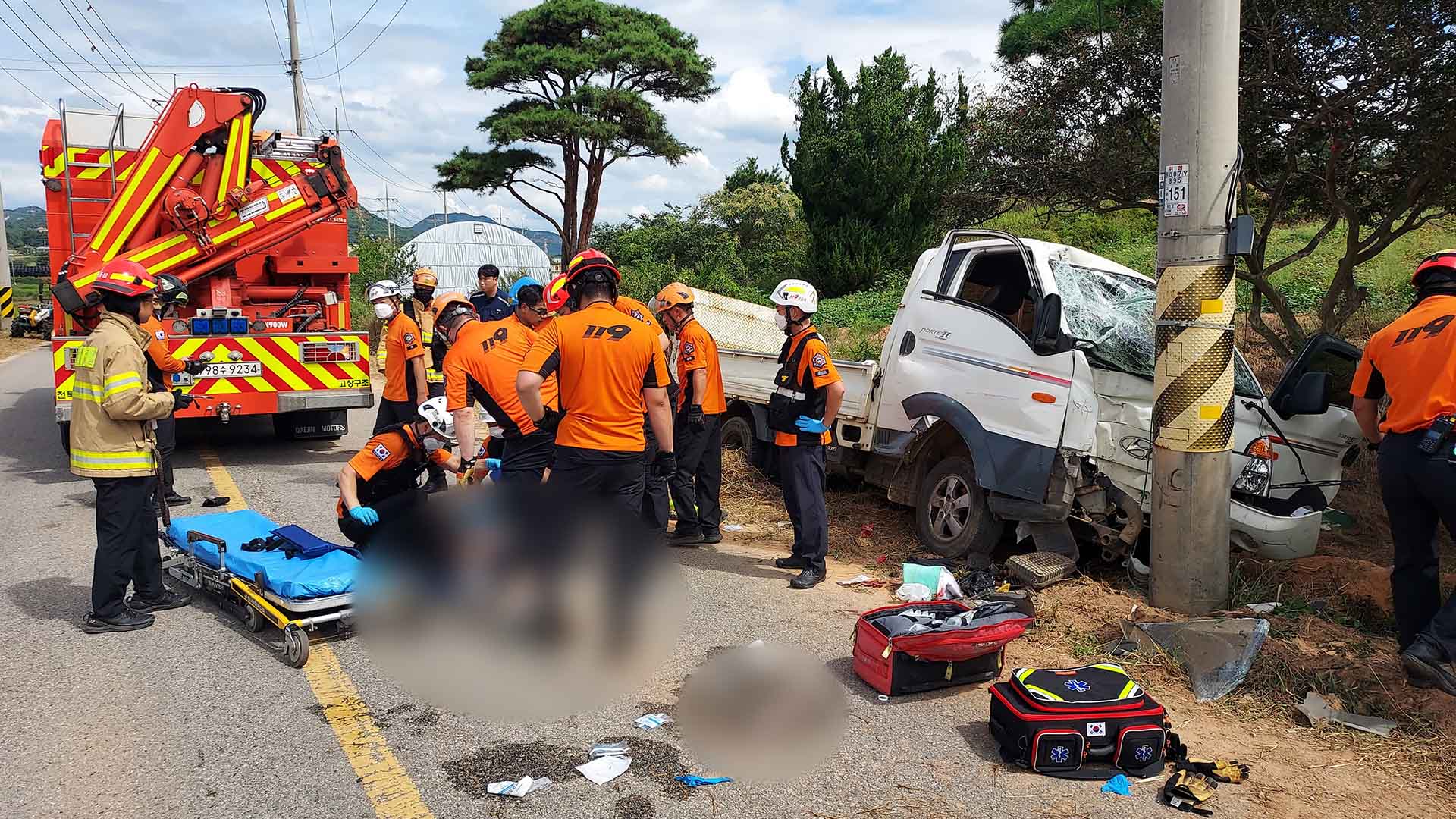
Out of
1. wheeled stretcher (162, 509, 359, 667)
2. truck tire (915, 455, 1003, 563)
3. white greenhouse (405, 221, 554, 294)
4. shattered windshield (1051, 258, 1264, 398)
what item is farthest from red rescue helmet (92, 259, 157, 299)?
white greenhouse (405, 221, 554, 294)

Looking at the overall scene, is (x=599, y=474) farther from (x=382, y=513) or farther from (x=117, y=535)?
(x=117, y=535)

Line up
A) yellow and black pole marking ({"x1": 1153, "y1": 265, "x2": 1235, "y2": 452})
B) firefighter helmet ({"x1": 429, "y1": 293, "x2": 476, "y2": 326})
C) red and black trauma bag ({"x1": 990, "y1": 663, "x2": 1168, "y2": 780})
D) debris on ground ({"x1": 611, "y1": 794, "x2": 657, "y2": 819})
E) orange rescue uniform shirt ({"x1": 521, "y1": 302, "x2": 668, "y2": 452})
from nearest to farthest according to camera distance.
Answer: debris on ground ({"x1": 611, "y1": 794, "x2": 657, "y2": 819}) → red and black trauma bag ({"x1": 990, "y1": 663, "x2": 1168, "y2": 780}) → orange rescue uniform shirt ({"x1": 521, "y1": 302, "x2": 668, "y2": 452}) → yellow and black pole marking ({"x1": 1153, "y1": 265, "x2": 1235, "y2": 452}) → firefighter helmet ({"x1": 429, "y1": 293, "x2": 476, "y2": 326})

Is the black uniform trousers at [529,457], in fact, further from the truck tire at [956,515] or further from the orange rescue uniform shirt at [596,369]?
the truck tire at [956,515]

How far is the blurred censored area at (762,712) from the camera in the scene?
3.82 meters

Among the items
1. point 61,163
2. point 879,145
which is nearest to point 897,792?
point 61,163

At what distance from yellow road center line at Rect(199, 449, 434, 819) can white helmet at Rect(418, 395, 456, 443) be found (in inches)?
47.4

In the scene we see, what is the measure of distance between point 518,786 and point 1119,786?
7.32 ft

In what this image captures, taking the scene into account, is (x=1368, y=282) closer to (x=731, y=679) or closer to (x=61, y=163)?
(x=731, y=679)

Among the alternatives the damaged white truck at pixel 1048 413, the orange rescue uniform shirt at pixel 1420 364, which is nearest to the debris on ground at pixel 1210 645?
the damaged white truck at pixel 1048 413

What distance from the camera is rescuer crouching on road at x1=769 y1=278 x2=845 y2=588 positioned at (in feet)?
20.2

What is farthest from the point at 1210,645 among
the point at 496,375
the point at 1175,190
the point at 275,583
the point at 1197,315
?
the point at 275,583

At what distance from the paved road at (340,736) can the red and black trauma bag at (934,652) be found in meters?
0.09

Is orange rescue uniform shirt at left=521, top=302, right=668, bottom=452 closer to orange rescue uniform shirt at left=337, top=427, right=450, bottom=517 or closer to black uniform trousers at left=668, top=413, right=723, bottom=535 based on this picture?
orange rescue uniform shirt at left=337, top=427, right=450, bottom=517

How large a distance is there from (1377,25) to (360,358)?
9.56 meters
